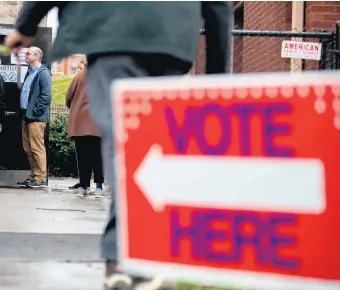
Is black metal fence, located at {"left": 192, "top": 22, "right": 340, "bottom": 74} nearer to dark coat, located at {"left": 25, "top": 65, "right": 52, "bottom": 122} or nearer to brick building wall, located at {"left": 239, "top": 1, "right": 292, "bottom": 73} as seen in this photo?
brick building wall, located at {"left": 239, "top": 1, "right": 292, "bottom": 73}

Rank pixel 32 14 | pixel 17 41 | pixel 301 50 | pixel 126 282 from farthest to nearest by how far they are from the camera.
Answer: pixel 301 50, pixel 17 41, pixel 32 14, pixel 126 282

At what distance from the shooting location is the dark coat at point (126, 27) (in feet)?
8.38

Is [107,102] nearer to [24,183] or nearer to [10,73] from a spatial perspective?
[24,183]

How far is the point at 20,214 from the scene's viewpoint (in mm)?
6211

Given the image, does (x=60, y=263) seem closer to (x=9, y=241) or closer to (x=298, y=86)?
(x=9, y=241)

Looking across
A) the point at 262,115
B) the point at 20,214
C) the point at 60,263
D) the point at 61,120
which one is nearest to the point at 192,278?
the point at 262,115

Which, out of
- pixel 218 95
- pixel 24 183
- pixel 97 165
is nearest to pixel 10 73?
pixel 24 183

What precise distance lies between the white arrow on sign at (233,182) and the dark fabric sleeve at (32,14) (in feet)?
3.03

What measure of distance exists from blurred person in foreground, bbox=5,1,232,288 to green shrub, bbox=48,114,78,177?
10.8 m

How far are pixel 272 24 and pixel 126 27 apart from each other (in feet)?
25.7

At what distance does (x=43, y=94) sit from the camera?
912 centimetres

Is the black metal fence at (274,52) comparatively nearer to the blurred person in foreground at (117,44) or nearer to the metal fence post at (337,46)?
the metal fence post at (337,46)

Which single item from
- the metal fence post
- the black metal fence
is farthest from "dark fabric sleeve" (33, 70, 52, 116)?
the metal fence post

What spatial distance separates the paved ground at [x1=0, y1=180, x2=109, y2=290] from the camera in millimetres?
3596
